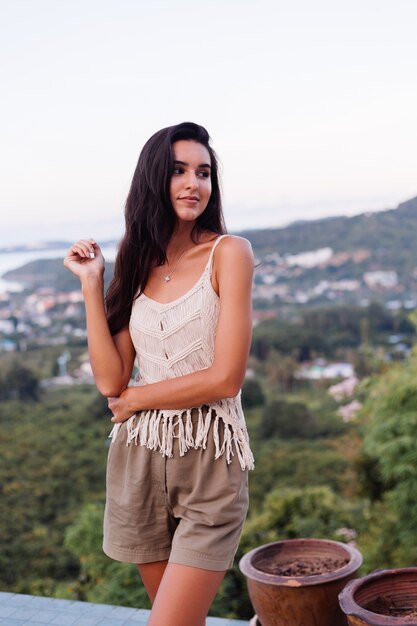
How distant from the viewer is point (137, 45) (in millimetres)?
9312

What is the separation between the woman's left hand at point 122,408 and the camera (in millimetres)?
1719

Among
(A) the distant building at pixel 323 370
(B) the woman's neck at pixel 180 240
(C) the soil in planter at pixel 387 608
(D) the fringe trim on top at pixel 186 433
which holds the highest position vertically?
(B) the woman's neck at pixel 180 240

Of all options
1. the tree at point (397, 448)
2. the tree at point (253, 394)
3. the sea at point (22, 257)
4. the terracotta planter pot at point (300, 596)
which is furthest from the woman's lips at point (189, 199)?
the tree at point (253, 394)

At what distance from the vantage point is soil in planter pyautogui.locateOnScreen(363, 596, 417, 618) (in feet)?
6.18

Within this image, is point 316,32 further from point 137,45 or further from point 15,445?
point 15,445

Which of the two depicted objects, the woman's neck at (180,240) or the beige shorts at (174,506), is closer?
the beige shorts at (174,506)

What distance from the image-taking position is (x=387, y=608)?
1.90 metres

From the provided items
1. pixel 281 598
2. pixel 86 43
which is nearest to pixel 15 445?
pixel 86 43

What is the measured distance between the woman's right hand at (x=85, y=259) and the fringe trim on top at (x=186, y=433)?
1.12 feet

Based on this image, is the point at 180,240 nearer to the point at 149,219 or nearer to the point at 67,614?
the point at 149,219

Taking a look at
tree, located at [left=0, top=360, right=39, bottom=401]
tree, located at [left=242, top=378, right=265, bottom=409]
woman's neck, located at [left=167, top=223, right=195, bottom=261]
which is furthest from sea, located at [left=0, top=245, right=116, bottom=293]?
tree, located at [left=242, top=378, right=265, bottom=409]

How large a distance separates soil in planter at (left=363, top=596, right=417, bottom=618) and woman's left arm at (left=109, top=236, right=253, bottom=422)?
69 cm

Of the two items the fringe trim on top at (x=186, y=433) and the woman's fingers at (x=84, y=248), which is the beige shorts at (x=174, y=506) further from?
the woman's fingers at (x=84, y=248)

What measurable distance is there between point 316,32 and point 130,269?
9.73m
